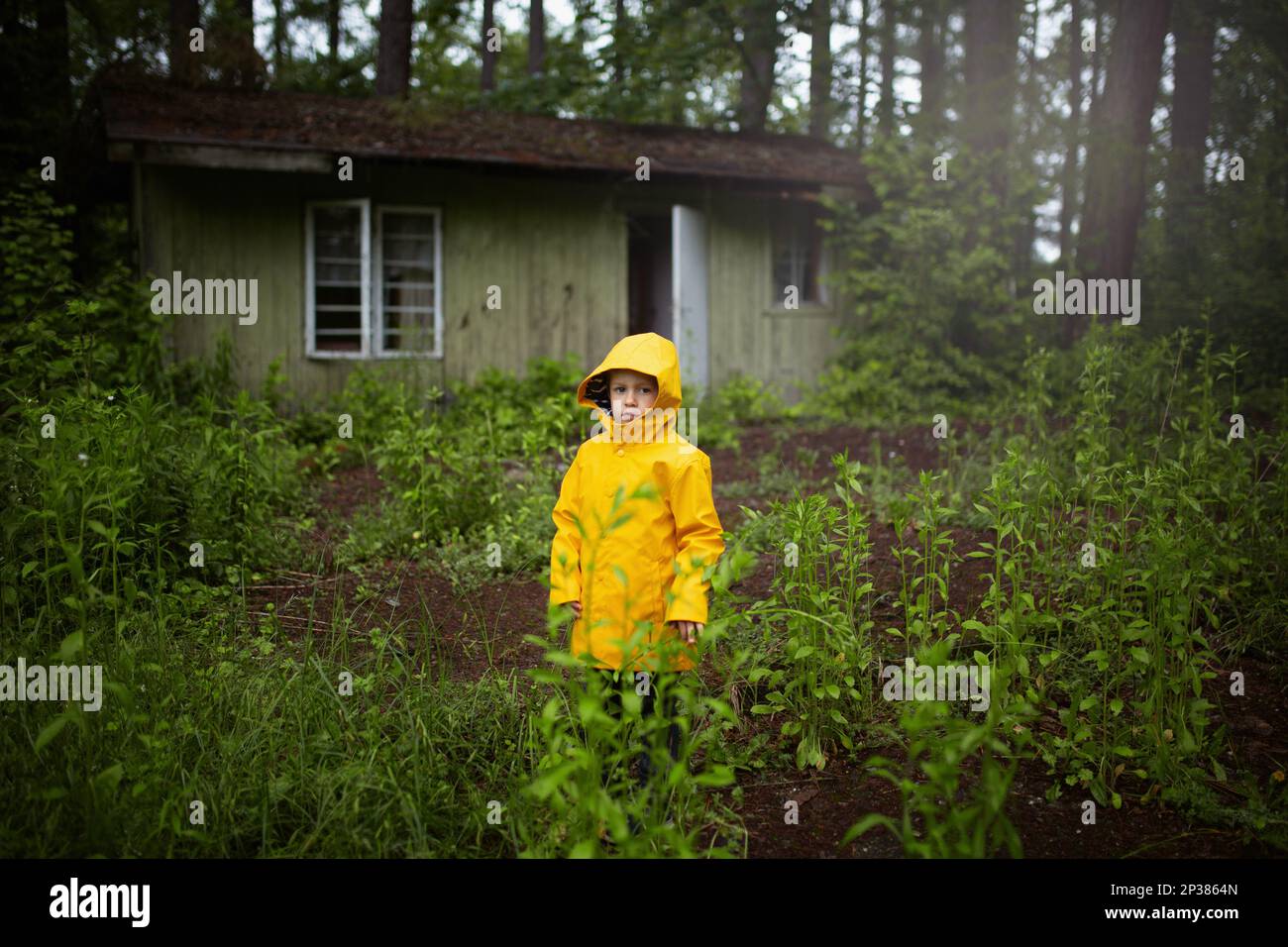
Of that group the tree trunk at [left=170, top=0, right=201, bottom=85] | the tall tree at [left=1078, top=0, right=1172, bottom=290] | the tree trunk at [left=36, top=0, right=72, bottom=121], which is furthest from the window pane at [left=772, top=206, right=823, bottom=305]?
the tree trunk at [left=36, top=0, right=72, bottom=121]

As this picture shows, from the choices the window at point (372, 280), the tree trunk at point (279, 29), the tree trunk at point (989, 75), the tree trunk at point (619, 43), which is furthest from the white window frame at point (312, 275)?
the tree trunk at point (279, 29)

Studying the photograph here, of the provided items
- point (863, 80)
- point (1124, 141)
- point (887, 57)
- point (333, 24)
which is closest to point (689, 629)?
point (1124, 141)

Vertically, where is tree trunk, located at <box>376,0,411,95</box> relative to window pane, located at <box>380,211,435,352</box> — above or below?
above

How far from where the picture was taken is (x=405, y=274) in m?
11.5

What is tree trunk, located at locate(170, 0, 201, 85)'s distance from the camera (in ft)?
38.9

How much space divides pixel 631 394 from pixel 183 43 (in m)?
14.0

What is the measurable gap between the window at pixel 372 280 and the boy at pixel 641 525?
8.38 meters

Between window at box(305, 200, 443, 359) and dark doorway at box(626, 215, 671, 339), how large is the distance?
12.3 feet

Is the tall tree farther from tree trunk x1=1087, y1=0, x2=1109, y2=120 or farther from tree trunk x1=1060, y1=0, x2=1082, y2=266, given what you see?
tree trunk x1=1060, y1=0, x2=1082, y2=266

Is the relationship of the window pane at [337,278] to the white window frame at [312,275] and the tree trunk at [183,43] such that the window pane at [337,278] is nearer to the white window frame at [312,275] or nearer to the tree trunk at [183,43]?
the white window frame at [312,275]

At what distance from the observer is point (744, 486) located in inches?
287

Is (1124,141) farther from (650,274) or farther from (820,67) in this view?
(820,67)

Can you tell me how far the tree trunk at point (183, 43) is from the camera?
38.9ft
